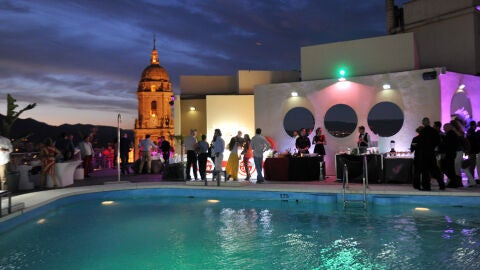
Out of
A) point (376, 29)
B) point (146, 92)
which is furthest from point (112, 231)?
point (146, 92)

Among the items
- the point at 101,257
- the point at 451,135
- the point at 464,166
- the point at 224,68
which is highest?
the point at 224,68

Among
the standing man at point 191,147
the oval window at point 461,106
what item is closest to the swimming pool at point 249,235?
the standing man at point 191,147

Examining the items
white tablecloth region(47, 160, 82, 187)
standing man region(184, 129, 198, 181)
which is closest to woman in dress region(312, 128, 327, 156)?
standing man region(184, 129, 198, 181)

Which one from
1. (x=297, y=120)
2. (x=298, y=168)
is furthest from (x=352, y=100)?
(x=298, y=168)

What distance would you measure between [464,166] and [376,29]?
82.8 feet

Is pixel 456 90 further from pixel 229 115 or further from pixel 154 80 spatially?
pixel 154 80

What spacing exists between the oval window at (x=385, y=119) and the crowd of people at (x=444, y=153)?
215 centimetres

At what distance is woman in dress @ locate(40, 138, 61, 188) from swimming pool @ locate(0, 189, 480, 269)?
191 centimetres

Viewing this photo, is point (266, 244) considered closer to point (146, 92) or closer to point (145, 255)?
point (145, 255)

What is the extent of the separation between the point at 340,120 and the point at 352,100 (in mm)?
694

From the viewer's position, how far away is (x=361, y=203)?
8.70 m

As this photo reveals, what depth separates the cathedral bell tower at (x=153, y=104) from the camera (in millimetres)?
82125

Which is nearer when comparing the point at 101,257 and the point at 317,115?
the point at 101,257

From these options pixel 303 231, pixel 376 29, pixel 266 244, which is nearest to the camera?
pixel 266 244
